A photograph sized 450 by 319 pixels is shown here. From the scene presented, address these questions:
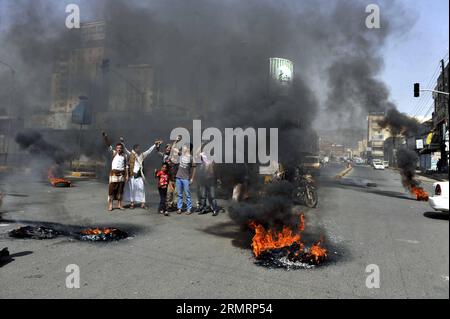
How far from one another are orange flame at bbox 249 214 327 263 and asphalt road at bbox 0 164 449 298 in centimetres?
14

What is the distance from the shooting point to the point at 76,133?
15.2m

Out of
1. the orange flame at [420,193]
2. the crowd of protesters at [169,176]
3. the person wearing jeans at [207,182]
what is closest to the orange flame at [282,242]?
the person wearing jeans at [207,182]

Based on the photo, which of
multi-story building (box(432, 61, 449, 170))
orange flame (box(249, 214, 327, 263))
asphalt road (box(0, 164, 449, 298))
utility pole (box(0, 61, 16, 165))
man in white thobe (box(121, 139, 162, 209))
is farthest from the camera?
utility pole (box(0, 61, 16, 165))

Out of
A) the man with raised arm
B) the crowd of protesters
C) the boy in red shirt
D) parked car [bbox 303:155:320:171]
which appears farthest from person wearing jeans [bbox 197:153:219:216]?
parked car [bbox 303:155:320:171]

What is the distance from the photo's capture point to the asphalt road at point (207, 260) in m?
2.80

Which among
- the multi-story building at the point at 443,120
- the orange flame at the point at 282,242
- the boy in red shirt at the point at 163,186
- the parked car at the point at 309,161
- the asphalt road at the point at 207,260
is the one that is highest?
the multi-story building at the point at 443,120

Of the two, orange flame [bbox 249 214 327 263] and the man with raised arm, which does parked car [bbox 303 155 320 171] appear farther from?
the man with raised arm

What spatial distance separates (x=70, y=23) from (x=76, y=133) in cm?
724

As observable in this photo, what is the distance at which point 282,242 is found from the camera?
397 cm

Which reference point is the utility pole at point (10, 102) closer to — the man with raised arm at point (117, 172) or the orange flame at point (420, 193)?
the man with raised arm at point (117, 172)

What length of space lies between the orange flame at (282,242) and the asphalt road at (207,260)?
Result: 137 millimetres

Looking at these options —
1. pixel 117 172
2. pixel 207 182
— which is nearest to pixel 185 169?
pixel 207 182

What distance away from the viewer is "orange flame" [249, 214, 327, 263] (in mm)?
3621
